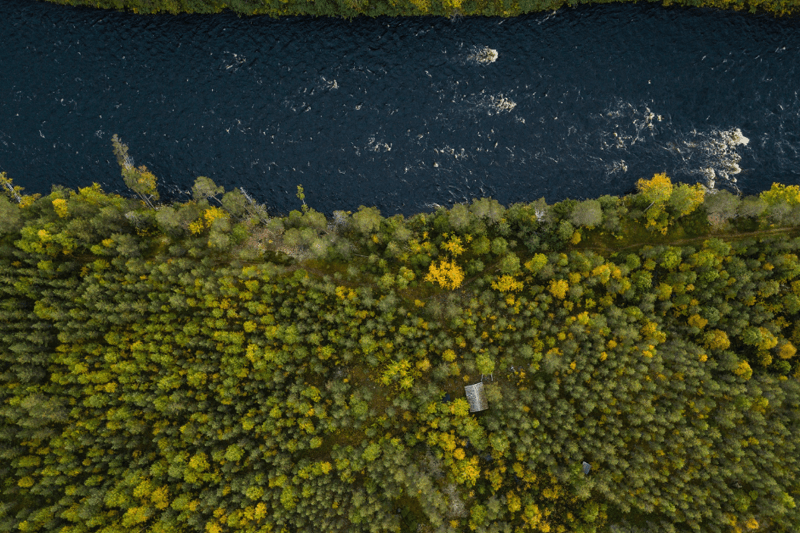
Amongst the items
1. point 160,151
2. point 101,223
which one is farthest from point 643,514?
point 160,151

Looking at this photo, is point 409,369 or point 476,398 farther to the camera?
point 409,369

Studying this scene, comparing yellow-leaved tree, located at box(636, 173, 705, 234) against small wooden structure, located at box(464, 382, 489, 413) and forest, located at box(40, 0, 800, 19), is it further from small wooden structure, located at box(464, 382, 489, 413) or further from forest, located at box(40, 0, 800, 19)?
small wooden structure, located at box(464, 382, 489, 413)

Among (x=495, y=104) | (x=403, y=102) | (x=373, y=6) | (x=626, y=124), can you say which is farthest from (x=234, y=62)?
(x=626, y=124)

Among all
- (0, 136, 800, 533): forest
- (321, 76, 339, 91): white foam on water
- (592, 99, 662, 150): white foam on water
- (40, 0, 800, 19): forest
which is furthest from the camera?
(321, 76, 339, 91): white foam on water

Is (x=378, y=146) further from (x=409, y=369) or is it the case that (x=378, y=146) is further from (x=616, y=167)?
(x=616, y=167)

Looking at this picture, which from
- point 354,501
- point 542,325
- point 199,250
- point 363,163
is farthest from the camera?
point 363,163

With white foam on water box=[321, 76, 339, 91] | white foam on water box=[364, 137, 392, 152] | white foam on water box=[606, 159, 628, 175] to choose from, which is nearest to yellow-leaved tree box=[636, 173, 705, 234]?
white foam on water box=[606, 159, 628, 175]

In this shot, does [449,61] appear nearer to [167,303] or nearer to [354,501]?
[167,303]
